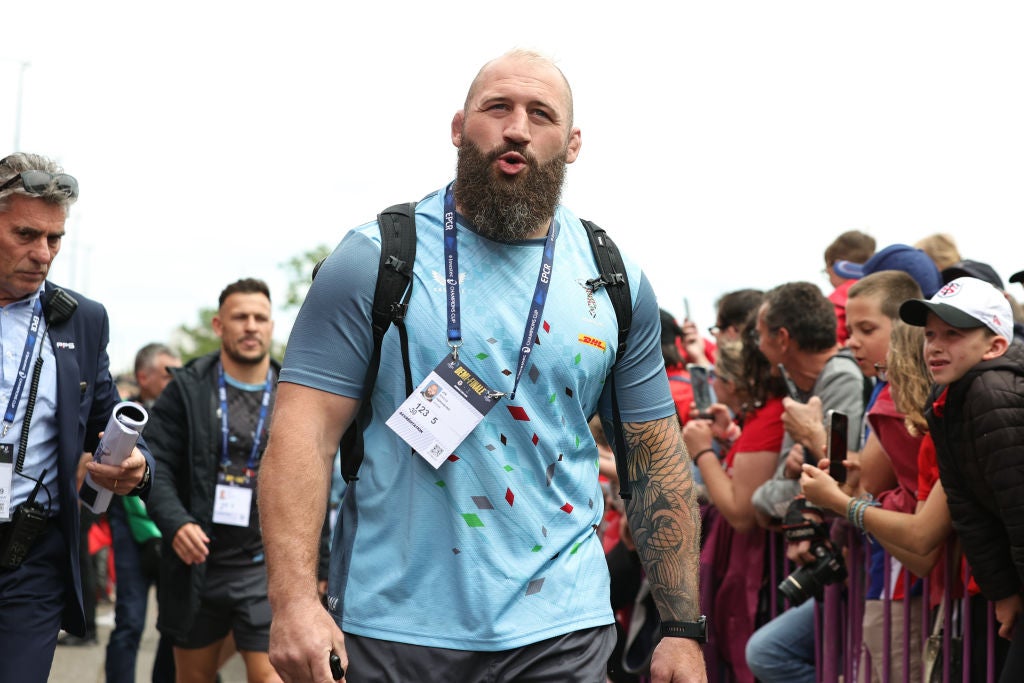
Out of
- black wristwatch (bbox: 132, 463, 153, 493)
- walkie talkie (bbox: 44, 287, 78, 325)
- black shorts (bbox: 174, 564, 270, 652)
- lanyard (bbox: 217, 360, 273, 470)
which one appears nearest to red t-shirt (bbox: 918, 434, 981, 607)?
black wristwatch (bbox: 132, 463, 153, 493)

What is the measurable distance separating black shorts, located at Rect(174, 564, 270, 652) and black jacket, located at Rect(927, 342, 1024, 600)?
13.6ft

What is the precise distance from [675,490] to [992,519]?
1.34 metres

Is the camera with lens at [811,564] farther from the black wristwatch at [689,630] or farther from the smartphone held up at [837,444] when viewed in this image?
the black wristwatch at [689,630]

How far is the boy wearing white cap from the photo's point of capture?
402 cm

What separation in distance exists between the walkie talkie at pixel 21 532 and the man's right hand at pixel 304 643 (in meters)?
2.00

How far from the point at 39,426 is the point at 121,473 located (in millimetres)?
354

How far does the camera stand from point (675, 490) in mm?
3537

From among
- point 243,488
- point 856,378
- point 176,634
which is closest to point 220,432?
point 243,488

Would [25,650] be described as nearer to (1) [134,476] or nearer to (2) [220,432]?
(1) [134,476]

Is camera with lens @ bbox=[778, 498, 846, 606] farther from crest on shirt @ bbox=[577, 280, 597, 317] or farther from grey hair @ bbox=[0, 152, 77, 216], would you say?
grey hair @ bbox=[0, 152, 77, 216]

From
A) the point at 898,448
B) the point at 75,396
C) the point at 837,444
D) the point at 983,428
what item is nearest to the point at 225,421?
the point at 75,396

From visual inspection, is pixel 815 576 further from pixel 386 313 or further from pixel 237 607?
pixel 237 607

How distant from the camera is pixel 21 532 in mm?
4547

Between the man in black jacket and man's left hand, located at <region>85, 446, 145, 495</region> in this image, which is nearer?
man's left hand, located at <region>85, 446, 145, 495</region>
